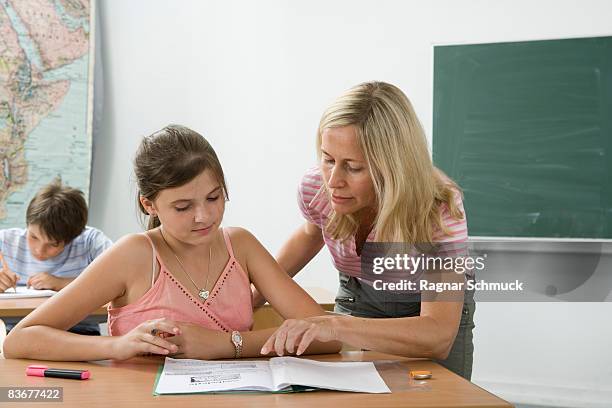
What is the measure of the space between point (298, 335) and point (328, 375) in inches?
3.7

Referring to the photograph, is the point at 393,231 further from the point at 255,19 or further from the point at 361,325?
the point at 255,19

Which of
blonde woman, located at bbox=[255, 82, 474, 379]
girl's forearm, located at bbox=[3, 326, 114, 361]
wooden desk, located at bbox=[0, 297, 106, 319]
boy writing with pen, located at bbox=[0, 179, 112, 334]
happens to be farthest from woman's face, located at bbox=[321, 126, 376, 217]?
boy writing with pen, located at bbox=[0, 179, 112, 334]

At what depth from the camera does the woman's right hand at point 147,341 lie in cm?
156

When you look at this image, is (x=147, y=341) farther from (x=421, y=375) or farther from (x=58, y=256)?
(x=58, y=256)

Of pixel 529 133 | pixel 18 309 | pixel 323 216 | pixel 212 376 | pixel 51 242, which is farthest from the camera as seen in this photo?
pixel 529 133

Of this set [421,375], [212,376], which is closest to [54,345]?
[212,376]

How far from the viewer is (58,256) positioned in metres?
3.42

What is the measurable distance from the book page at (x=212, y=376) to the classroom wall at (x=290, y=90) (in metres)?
2.72

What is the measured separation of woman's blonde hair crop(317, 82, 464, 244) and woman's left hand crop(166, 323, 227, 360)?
47 centimetres

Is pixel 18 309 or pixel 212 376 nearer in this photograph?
pixel 212 376

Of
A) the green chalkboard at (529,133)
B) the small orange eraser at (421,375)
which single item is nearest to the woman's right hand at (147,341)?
the small orange eraser at (421,375)

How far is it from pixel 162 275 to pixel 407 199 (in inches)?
22.8

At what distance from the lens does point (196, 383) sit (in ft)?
4.66

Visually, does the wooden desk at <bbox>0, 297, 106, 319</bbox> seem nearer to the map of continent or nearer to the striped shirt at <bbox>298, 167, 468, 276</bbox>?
the striped shirt at <bbox>298, 167, 468, 276</bbox>
